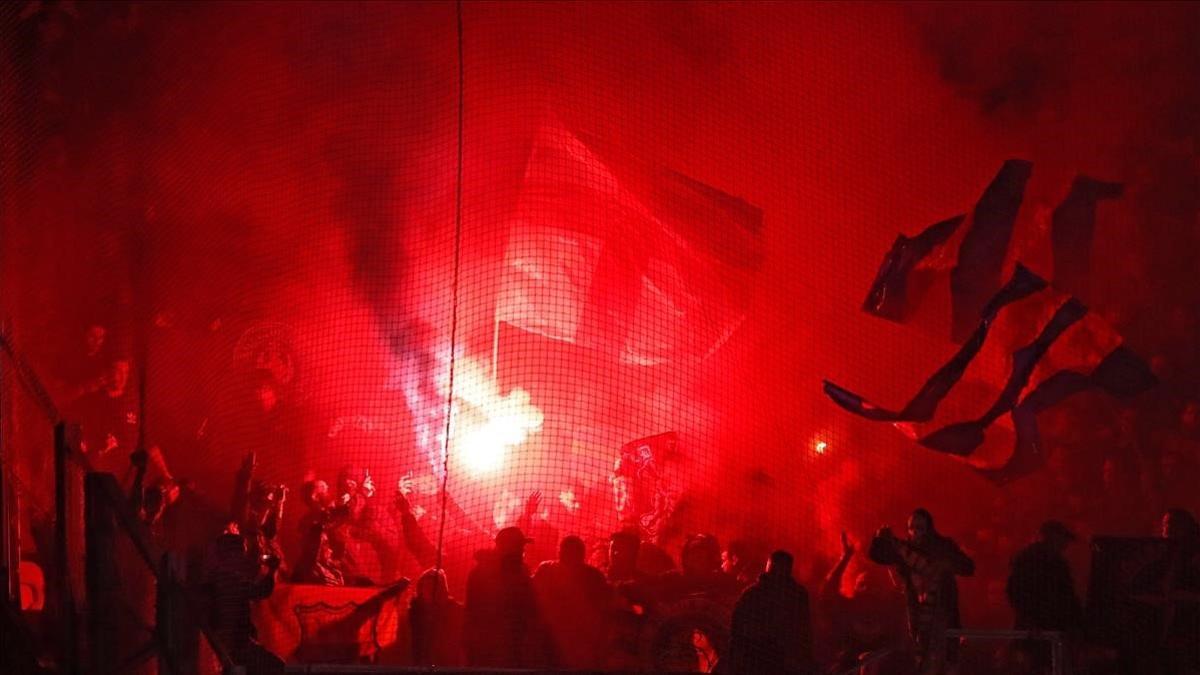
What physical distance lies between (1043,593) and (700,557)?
2.37 meters

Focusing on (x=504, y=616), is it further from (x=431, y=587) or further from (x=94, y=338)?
(x=94, y=338)

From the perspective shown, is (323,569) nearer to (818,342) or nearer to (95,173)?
(95,173)

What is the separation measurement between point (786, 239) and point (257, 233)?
4386mm

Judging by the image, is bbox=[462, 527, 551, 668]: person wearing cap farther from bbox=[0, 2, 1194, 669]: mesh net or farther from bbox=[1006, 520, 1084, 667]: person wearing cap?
bbox=[0, 2, 1194, 669]: mesh net

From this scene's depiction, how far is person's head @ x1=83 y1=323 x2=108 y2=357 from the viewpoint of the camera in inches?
388

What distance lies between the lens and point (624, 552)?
317 inches

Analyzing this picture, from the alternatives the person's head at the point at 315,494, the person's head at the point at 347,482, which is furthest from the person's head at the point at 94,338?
the person's head at the point at 347,482

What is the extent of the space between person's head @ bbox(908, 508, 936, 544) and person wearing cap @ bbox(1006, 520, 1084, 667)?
0.43 meters

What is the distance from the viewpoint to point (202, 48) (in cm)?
1070

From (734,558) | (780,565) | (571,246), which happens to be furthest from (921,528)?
(571,246)

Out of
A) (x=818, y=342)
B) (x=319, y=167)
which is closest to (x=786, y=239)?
(x=818, y=342)

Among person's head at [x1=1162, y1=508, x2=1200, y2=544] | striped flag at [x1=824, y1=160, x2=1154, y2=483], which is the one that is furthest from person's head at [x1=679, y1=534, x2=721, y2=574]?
person's head at [x1=1162, y1=508, x2=1200, y2=544]

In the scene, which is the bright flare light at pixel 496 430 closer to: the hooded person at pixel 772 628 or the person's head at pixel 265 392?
the person's head at pixel 265 392

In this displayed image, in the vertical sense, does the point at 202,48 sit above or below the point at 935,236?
above
